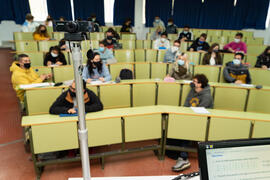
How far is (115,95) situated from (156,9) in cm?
714

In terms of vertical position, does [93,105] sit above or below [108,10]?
below

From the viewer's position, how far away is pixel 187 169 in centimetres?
228

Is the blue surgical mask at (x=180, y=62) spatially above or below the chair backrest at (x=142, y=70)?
above

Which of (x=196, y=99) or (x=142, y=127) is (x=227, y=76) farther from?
(x=142, y=127)

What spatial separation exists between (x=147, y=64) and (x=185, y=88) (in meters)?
1.15

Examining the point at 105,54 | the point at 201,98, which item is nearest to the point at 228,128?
the point at 201,98

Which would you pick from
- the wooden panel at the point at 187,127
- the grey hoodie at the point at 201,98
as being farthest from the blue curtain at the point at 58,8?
the wooden panel at the point at 187,127

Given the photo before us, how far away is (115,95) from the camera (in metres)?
3.06

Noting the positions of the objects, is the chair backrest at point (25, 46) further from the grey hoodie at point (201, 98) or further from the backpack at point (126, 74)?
the grey hoodie at point (201, 98)

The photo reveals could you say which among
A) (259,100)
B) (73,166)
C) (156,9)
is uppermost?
(156,9)

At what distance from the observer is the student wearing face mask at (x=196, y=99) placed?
2.36m

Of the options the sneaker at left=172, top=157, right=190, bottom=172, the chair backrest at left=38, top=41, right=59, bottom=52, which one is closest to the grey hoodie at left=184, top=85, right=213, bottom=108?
the sneaker at left=172, top=157, right=190, bottom=172

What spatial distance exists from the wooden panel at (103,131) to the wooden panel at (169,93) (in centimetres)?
121

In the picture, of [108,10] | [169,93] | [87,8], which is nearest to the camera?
[169,93]
